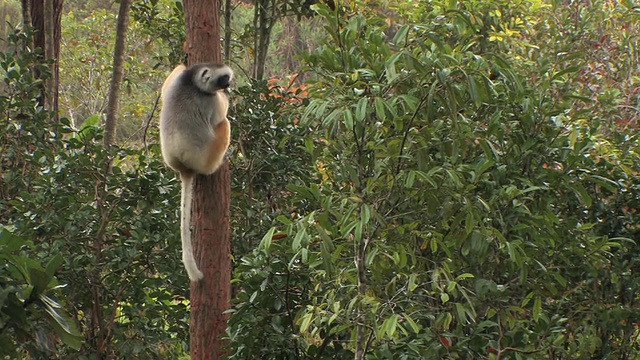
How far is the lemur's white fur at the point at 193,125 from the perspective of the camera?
4.57 metres

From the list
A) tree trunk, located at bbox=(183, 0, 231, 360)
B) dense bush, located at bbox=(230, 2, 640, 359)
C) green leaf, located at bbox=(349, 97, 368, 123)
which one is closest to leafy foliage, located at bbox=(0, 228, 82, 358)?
dense bush, located at bbox=(230, 2, 640, 359)

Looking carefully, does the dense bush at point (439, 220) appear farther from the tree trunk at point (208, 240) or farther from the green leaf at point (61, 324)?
the green leaf at point (61, 324)

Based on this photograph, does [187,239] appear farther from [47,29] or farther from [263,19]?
[47,29]

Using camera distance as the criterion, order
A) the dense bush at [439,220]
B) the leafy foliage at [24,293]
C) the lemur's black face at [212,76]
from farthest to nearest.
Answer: the lemur's black face at [212,76] → the dense bush at [439,220] → the leafy foliage at [24,293]

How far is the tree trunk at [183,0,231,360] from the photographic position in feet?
15.2

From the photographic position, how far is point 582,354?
4102 mm

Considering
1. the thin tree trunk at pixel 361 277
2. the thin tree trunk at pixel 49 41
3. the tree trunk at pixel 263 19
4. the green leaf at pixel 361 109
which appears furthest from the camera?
the thin tree trunk at pixel 49 41

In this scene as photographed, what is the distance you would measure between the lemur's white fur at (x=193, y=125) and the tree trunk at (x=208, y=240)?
84 mm

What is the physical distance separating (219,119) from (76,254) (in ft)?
3.95

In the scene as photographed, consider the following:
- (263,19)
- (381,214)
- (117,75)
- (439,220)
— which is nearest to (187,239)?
(381,214)

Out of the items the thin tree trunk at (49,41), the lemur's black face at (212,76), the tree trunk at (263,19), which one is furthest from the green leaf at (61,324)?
the thin tree trunk at (49,41)

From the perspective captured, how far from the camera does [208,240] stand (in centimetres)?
462

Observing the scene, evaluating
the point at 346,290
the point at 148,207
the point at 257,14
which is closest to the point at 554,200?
the point at 346,290

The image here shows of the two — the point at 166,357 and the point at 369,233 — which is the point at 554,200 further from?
the point at 166,357
